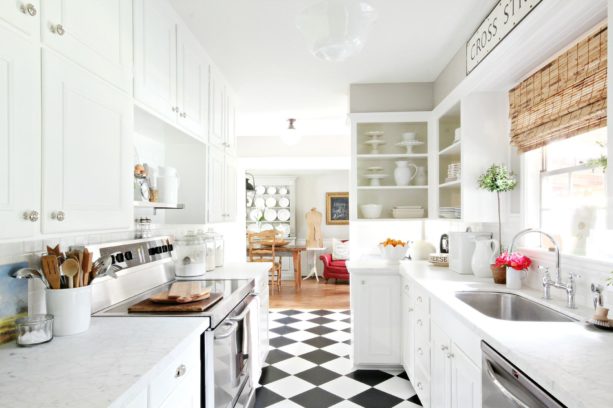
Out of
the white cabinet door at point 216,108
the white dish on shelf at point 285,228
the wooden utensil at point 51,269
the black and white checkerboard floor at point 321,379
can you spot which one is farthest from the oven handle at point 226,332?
the white dish on shelf at point 285,228

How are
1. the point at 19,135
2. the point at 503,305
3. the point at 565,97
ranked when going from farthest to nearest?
the point at 503,305, the point at 565,97, the point at 19,135

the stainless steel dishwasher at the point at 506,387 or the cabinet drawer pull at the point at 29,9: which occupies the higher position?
the cabinet drawer pull at the point at 29,9

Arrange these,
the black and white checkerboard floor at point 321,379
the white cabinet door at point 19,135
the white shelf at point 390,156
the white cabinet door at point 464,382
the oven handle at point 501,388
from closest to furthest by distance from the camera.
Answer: the white cabinet door at point 19,135 → the oven handle at point 501,388 → the white cabinet door at point 464,382 → the black and white checkerboard floor at point 321,379 → the white shelf at point 390,156

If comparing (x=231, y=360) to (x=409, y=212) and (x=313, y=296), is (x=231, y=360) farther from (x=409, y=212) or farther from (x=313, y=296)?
(x=313, y=296)

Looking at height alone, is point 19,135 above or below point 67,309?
above

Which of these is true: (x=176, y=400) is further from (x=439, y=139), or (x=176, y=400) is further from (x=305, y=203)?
(x=305, y=203)

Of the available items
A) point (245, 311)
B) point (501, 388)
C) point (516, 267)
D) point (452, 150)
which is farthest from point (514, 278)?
point (245, 311)

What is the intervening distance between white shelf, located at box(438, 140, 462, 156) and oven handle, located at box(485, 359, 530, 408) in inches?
75.9

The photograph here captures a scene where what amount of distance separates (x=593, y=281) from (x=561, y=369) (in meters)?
0.90

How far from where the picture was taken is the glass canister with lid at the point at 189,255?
9.07 feet

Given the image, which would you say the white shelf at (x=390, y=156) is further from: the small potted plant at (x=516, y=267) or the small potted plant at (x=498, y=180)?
the small potted plant at (x=516, y=267)

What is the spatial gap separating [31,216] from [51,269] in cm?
33

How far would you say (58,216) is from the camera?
1.29 m

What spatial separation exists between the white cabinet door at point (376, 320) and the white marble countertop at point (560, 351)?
128cm
